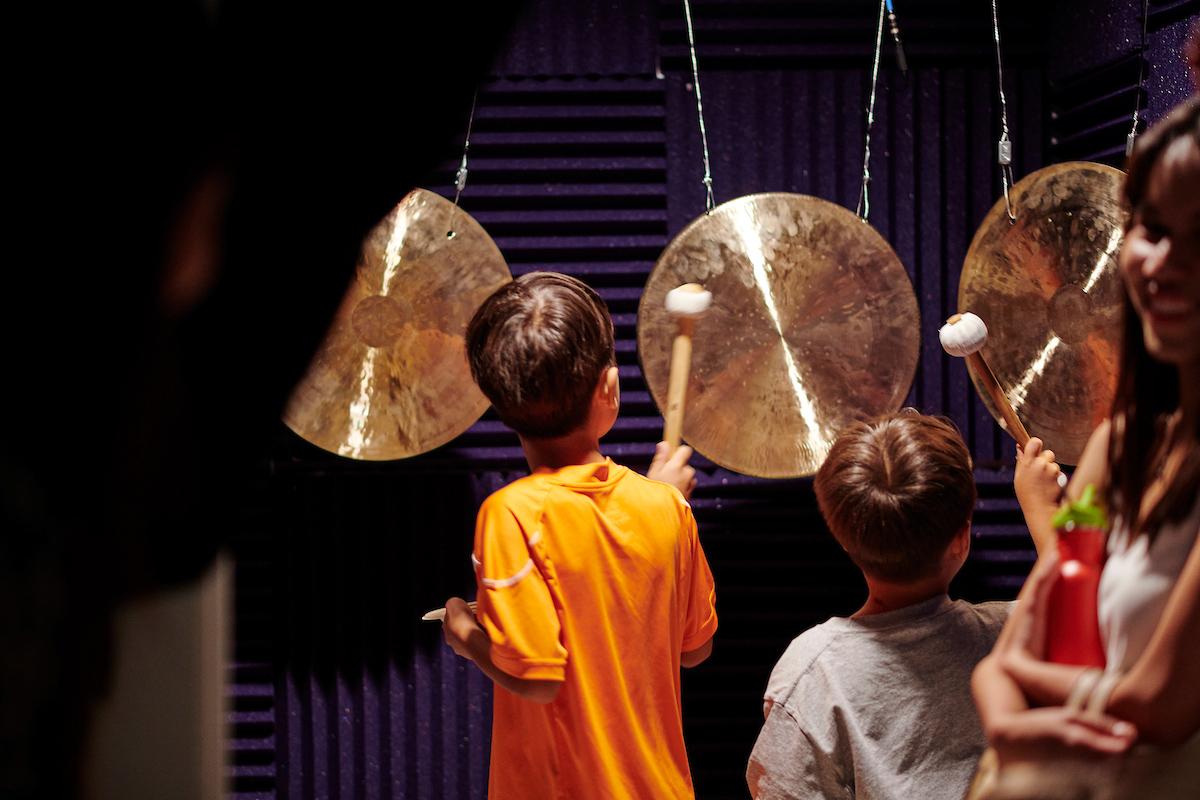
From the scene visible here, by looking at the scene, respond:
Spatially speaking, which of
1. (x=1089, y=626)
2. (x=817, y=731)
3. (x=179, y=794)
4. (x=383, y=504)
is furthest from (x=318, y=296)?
(x=383, y=504)

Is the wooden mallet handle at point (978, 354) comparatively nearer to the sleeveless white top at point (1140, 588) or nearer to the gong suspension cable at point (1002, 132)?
the gong suspension cable at point (1002, 132)

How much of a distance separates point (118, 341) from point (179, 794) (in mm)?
179

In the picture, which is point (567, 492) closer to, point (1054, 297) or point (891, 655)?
point (891, 655)

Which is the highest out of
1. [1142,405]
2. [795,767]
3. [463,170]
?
[463,170]

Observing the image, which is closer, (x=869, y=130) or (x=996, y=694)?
(x=996, y=694)

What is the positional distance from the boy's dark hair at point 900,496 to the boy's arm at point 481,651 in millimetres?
457

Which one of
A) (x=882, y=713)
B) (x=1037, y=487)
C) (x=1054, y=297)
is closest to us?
(x=882, y=713)

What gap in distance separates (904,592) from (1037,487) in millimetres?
253

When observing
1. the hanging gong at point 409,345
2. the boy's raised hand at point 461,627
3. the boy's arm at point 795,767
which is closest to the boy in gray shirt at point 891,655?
the boy's arm at point 795,767

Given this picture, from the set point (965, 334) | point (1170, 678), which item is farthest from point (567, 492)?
point (1170, 678)

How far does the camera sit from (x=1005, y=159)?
244 centimetres

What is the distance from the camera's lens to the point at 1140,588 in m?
0.77

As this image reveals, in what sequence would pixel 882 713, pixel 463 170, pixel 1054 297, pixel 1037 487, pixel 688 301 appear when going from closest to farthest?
pixel 882 713 → pixel 1037 487 → pixel 688 301 → pixel 1054 297 → pixel 463 170

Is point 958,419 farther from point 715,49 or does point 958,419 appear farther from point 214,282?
point 214,282
